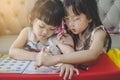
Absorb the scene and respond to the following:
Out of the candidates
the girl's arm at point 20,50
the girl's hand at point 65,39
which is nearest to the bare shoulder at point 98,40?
the girl's hand at point 65,39

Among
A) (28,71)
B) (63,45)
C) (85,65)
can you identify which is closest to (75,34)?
(63,45)

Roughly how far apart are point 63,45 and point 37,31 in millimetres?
132

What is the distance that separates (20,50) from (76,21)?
28 centimetres

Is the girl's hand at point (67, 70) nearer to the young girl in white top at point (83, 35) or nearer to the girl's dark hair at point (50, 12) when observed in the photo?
the young girl in white top at point (83, 35)

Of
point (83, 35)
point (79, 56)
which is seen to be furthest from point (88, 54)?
point (83, 35)

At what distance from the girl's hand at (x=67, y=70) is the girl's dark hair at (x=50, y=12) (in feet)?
0.72

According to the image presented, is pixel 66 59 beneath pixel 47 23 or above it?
beneath

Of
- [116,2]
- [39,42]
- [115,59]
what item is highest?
[116,2]

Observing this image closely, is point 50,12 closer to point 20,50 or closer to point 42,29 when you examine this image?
point 42,29

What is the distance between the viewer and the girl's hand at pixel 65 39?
122 centimetres

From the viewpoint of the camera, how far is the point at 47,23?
3.86 feet

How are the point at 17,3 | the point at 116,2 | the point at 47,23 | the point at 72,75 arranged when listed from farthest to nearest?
1. the point at 116,2
2. the point at 17,3
3. the point at 47,23
4. the point at 72,75

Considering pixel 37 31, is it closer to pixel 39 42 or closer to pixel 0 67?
pixel 39 42

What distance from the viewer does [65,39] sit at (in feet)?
4.04
